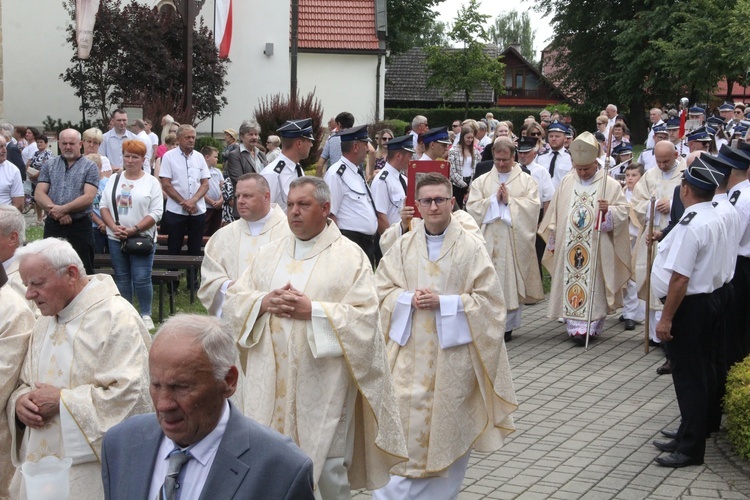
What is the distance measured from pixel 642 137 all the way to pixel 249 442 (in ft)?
145

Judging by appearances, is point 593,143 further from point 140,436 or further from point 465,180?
point 140,436

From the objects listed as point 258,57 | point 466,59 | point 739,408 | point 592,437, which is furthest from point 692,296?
point 466,59

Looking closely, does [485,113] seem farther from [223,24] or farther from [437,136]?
[437,136]

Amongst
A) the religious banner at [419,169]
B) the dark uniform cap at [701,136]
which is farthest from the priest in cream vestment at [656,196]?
the religious banner at [419,169]

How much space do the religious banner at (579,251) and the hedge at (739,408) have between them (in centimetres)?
334

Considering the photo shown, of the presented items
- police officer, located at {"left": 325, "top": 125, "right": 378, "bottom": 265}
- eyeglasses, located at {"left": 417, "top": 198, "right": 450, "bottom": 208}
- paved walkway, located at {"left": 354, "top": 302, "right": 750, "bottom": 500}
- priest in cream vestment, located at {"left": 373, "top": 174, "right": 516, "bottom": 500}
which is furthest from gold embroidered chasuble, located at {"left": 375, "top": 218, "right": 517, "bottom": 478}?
police officer, located at {"left": 325, "top": 125, "right": 378, "bottom": 265}

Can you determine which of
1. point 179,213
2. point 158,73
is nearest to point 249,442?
point 179,213

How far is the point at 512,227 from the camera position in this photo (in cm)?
1099

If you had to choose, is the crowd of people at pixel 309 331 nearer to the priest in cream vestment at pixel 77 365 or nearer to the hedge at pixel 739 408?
the priest in cream vestment at pixel 77 365

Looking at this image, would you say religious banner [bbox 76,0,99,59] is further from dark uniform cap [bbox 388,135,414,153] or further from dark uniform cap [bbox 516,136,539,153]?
dark uniform cap [bbox 388,135,414,153]

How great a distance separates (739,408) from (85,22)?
15.6 metres

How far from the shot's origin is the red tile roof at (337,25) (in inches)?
1404

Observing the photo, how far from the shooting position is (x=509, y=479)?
273 inches

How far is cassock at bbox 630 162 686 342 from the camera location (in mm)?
10883
